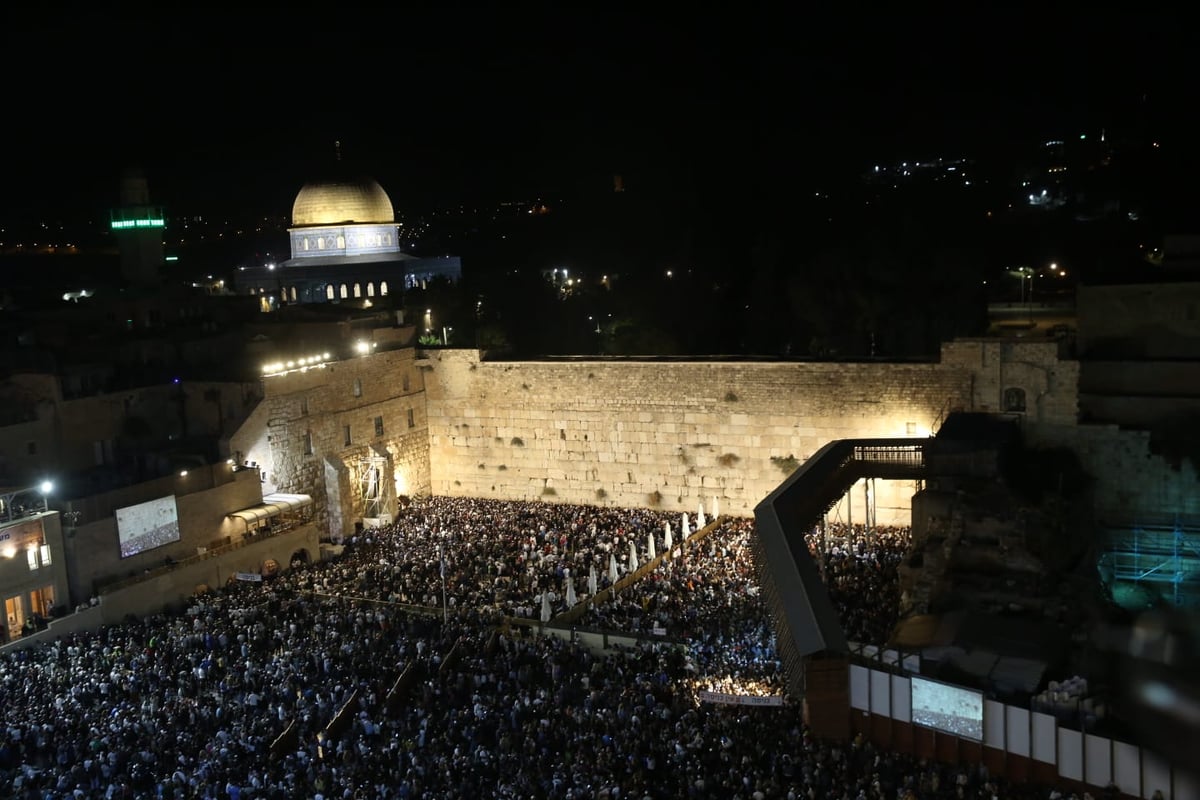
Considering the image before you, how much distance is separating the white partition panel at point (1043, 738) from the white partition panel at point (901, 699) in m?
1.38

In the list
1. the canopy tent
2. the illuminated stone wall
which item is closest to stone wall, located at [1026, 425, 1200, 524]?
the illuminated stone wall

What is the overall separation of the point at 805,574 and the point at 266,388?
49.7 feet

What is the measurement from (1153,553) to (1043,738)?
36.2ft

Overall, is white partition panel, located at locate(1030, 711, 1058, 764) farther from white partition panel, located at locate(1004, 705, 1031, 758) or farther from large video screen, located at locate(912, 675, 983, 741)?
large video screen, located at locate(912, 675, 983, 741)

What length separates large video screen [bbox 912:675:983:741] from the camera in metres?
12.9

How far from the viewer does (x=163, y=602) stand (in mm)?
22531

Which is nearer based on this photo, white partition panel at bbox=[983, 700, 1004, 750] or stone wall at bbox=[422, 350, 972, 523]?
white partition panel at bbox=[983, 700, 1004, 750]

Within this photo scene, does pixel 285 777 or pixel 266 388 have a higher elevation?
pixel 266 388

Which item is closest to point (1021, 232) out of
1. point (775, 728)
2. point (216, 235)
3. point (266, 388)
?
point (266, 388)

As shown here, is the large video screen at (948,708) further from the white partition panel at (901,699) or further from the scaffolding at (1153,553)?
the scaffolding at (1153,553)

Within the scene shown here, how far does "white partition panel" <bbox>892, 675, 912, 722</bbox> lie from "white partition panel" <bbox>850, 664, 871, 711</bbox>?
12.0 inches

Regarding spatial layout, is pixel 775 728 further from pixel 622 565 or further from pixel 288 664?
pixel 622 565

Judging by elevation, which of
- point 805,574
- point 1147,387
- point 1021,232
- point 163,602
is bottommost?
point 163,602

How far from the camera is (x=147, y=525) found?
75.7 ft
